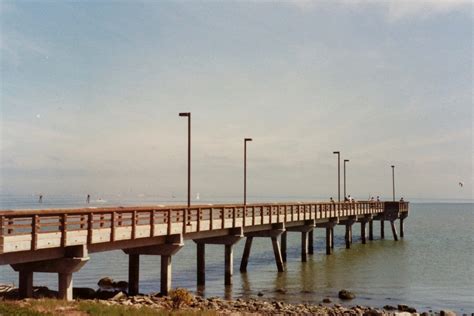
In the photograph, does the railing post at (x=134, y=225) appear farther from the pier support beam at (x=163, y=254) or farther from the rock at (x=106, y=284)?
the rock at (x=106, y=284)

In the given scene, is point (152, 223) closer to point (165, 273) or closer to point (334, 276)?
point (165, 273)

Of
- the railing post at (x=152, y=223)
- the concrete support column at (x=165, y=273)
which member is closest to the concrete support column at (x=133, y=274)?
the concrete support column at (x=165, y=273)

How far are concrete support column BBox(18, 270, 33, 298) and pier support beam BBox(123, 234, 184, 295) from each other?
5.58 meters

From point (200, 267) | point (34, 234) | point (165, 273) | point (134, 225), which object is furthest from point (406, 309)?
point (34, 234)

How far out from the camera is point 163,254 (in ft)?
85.5

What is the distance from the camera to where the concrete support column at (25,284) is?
20688 millimetres

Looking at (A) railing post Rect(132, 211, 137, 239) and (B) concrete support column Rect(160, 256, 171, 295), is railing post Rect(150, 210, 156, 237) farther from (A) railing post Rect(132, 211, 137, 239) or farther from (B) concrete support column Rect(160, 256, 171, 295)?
(B) concrete support column Rect(160, 256, 171, 295)

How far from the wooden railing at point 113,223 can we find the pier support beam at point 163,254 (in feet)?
1.77

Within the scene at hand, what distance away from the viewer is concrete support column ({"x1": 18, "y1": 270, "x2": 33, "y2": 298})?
2069 centimetres

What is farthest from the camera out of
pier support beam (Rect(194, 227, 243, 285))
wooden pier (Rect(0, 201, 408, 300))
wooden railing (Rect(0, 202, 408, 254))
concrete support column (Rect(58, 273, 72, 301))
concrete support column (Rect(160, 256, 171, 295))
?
pier support beam (Rect(194, 227, 243, 285))

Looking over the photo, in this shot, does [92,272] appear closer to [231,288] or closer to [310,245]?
[231,288]

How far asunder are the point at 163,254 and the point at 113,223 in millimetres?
4882

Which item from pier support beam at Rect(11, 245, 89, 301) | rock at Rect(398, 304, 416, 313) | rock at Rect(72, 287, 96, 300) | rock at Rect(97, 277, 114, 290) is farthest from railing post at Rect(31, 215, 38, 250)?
rock at Rect(398, 304, 416, 313)

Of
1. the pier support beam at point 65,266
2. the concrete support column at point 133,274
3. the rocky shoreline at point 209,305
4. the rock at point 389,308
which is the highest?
the pier support beam at point 65,266
